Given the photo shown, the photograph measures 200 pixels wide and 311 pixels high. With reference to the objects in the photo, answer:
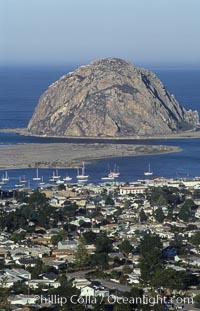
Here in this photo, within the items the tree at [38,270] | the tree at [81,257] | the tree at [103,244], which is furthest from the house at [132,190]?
the tree at [38,270]

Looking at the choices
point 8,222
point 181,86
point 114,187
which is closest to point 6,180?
point 114,187

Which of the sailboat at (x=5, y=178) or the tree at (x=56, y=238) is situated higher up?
the sailboat at (x=5, y=178)

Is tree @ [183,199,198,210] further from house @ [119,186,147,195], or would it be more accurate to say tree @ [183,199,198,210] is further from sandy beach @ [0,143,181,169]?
sandy beach @ [0,143,181,169]

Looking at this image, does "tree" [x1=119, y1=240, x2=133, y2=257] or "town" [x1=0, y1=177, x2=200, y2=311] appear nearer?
"town" [x1=0, y1=177, x2=200, y2=311]

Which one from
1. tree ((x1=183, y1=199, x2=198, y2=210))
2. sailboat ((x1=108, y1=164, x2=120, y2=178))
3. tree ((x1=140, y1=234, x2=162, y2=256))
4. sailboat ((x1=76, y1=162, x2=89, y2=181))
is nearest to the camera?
tree ((x1=140, y1=234, x2=162, y2=256))

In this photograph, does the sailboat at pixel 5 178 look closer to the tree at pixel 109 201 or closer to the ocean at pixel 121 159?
the ocean at pixel 121 159

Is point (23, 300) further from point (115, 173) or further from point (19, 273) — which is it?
point (115, 173)

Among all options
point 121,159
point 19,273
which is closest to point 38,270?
point 19,273

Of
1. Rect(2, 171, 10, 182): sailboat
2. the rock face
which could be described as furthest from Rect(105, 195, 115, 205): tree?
the rock face
